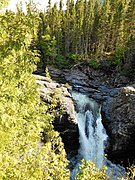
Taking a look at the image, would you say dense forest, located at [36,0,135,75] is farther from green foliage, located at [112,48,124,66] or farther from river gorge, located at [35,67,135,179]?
river gorge, located at [35,67,135,179]

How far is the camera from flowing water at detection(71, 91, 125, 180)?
21.3m

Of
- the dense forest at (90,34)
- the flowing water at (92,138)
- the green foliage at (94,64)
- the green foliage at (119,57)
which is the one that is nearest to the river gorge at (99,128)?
the flowing water at (92,138)

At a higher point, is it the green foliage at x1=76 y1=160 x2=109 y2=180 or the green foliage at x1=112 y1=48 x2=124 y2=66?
the green foliage at x1=76 y1=160 x2=109 y2=180

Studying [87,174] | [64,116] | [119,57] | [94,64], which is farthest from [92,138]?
[119,57]

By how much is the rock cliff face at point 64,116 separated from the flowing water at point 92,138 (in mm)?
929

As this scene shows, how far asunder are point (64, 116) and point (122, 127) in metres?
4.76

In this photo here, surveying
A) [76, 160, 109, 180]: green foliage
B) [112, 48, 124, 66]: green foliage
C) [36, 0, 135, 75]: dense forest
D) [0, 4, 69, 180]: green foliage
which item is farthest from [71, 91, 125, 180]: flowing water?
[36, 0, 135, 75]: dense forest

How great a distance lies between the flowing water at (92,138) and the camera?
69.8ft

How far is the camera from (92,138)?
78.7ft

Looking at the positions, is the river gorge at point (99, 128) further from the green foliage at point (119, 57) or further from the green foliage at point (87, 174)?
the green foliage at point (119, 57)

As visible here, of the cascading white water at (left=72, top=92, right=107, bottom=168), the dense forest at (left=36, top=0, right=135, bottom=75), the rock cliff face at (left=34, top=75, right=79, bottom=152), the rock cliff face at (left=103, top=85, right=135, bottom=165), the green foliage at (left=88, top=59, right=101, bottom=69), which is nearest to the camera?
the rock cliff face at (left=103, top=85, right=135, bottom=165)

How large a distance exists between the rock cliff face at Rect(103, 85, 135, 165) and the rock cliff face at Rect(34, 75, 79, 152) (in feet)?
10.4

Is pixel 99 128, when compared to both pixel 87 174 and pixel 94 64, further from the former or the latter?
pixel 94 64

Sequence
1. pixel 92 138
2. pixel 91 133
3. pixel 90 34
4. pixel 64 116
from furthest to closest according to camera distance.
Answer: pixel 90 34 < pixel 91 133 < pixel 92 138 < pixel 64 116
